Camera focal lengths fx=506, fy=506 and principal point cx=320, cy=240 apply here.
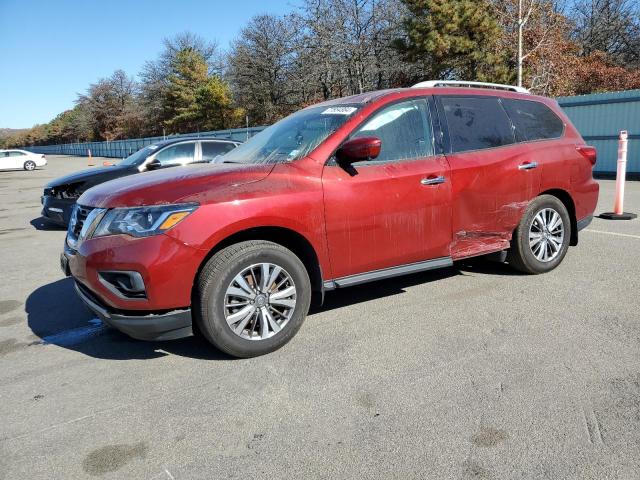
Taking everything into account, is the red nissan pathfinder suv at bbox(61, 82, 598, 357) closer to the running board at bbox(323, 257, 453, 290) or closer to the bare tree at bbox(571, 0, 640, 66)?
the running board at bbox(323, 257, 453, 290)

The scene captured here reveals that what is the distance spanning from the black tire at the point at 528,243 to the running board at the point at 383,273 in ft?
3.16

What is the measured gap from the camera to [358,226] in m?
3.85

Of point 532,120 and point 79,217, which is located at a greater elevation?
point 532,120

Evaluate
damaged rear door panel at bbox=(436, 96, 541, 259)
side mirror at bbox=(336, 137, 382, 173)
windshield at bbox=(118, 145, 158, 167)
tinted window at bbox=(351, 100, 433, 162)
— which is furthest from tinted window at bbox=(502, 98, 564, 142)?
windshield at bbox=(118, 145, 158, 167)

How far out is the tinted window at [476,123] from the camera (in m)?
4.50

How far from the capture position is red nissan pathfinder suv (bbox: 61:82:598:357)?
326 centimetres

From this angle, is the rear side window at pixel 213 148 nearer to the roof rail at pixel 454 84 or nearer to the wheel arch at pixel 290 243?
the roof rail at pixel 454 84

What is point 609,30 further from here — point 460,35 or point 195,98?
point 195,98

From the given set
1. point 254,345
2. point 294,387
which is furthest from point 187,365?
point 294,387

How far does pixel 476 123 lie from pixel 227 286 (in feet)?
9.20

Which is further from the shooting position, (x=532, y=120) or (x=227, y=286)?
(x=532, y=120)

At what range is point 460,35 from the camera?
30.9 meters

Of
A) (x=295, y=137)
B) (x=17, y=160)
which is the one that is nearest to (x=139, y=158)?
(x=295, y=137)

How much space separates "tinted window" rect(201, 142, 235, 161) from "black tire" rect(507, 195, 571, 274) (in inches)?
263
